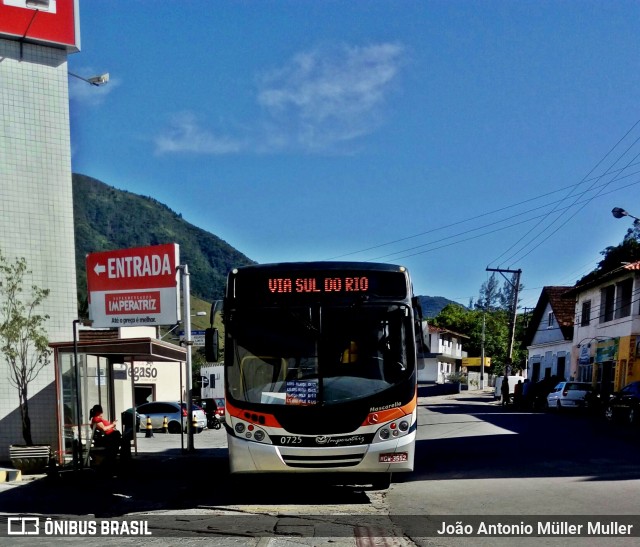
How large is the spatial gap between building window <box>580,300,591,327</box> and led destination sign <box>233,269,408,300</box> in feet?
133

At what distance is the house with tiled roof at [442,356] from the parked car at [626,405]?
206ft

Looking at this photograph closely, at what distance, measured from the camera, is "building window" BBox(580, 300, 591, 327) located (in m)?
48.8

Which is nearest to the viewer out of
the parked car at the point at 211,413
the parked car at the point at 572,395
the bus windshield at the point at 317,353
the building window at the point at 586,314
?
the bus windshield at the point at 317,353

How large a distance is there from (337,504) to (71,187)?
10.1 metres

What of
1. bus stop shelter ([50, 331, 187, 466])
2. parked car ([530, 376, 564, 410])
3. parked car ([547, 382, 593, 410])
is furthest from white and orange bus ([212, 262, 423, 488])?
parked car ([530, 376, 564, 410])

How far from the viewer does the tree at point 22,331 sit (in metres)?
15.8

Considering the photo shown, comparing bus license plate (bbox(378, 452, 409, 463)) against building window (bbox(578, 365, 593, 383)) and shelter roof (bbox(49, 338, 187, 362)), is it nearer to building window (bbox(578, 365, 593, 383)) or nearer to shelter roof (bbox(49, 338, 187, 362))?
shelter roof (bbox(49, 338, 187, 362))

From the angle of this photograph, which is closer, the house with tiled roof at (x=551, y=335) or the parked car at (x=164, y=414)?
the parked car at (x=164, y=414)

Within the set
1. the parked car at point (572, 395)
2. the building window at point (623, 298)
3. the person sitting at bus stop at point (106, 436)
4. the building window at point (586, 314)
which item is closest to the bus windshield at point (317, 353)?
the person sitting at bus stop at point (106, 436)

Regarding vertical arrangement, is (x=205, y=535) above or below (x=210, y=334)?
below

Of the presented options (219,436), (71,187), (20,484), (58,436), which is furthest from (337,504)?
(219,436)

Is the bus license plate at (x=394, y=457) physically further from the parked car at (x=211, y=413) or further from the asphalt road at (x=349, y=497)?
the parked car at (x=211, y=413)

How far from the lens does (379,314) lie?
35.9ft

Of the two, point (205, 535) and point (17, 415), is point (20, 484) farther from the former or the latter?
point (205, 535)
